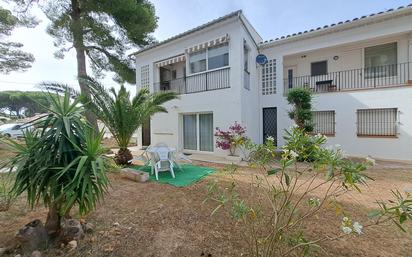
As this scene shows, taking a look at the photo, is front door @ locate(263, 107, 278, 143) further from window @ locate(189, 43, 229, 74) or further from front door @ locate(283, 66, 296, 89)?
window @ locate(189, 43, 229, 74)

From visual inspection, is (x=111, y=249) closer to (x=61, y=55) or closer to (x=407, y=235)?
(x=407, y=235)

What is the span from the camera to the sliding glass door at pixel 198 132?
43.7 ft

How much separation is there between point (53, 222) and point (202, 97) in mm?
10443

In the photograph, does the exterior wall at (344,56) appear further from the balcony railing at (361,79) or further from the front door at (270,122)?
the front door at (270,122)

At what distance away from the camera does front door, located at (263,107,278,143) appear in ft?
48.6

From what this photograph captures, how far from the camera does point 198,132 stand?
1384cm

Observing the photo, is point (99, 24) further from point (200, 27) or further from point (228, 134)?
point (228, 134)

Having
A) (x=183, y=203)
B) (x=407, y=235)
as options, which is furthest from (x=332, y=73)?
(x=183, y=203)

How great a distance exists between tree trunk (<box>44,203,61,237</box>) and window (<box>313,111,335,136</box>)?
540 inches

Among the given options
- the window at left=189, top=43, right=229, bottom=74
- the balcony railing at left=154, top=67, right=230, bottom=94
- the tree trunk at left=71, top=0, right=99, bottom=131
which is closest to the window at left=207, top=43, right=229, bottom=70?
the window at left=189, top=43, right=229, bottom=74

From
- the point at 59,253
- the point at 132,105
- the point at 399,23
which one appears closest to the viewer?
the point at 59,253

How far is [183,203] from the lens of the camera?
5602 mm

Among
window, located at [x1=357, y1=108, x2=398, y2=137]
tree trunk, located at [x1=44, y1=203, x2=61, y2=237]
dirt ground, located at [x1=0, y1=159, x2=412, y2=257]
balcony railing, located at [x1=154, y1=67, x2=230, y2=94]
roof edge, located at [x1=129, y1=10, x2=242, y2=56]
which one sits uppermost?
roof edge, located at [x1=129, y1=10, x2=242, y2=56]

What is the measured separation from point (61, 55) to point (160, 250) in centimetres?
1811
